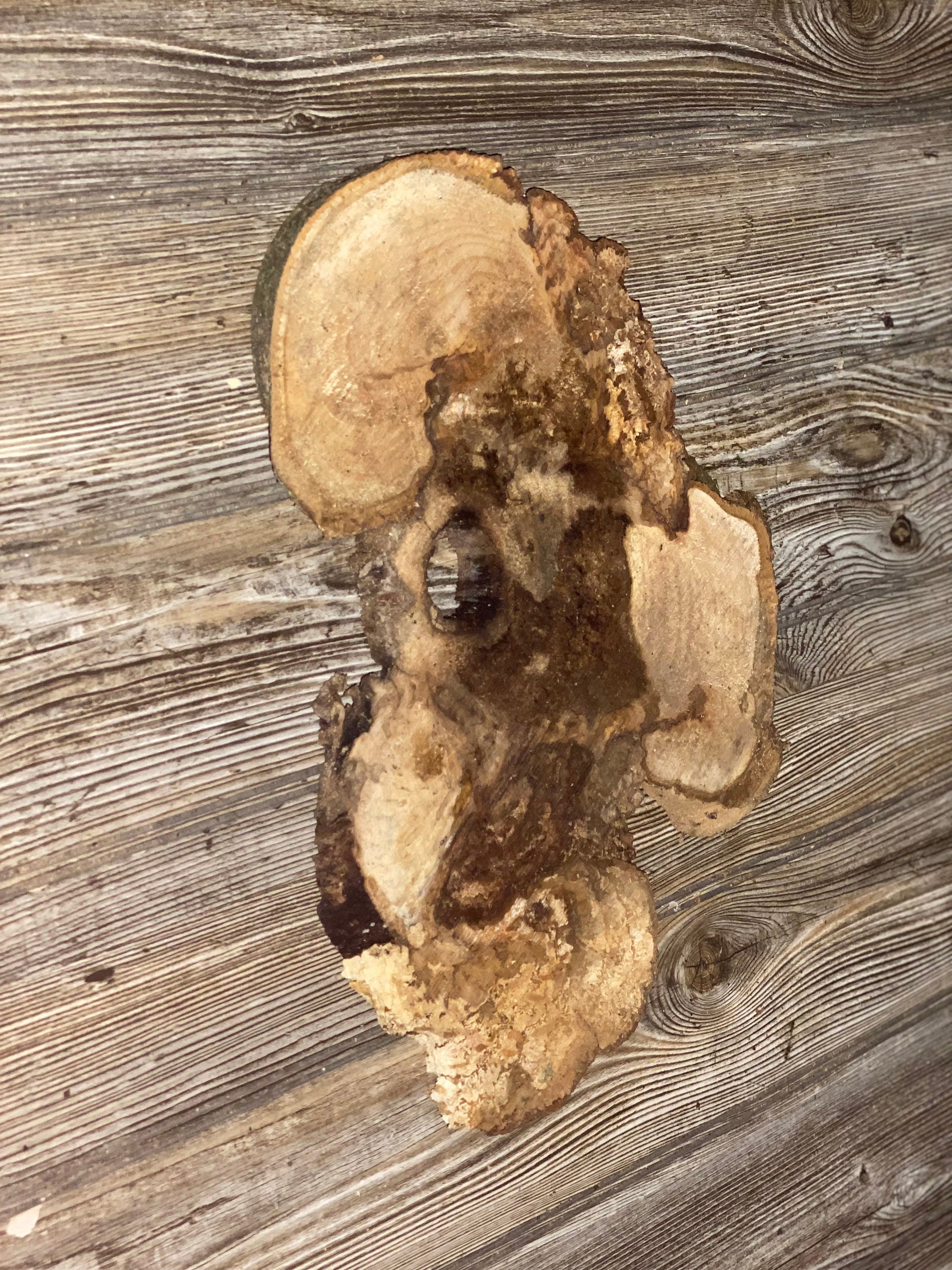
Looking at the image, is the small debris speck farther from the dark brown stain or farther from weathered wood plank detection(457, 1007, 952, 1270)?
weathered wood plank detection(457, 1007, 952, 1270)

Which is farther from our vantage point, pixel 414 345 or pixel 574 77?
pixel 574 77

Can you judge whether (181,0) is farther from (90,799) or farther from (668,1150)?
(668,1150)

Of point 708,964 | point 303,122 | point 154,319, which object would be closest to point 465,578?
point 154,319

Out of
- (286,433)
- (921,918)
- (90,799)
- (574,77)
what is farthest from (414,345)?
(921,918)

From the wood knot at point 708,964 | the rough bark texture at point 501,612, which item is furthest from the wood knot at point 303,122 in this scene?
the wood knot at point 708,964

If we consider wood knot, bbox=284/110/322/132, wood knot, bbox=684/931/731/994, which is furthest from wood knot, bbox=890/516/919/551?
wood knot, bbox=284/110/322/132

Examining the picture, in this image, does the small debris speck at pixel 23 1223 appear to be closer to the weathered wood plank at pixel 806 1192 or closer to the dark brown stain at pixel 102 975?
the dark brown stain at pixel 102 975

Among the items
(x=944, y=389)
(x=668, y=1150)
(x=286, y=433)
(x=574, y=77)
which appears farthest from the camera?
(x=944, y=389)

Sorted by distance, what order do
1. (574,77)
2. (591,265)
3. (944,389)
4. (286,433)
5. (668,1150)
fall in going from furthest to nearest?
(944,389)
(668,1150)
(574,77)
(591,265)
(286,433)
